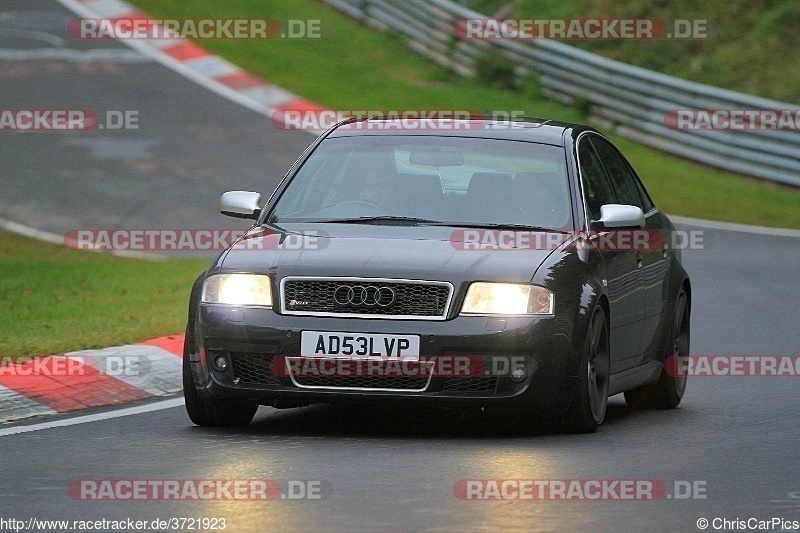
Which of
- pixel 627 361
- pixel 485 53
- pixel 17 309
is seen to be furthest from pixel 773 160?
pixel 627 361

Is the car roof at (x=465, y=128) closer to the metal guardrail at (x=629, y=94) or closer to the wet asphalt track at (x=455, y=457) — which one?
the wet asphalt track at (x=455, y=457)

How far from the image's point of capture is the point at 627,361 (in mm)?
9703

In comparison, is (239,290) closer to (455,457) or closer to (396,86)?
(455,457)

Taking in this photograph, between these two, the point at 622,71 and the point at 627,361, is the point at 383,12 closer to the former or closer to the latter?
the point at 622,71

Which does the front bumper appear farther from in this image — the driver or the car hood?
the driver

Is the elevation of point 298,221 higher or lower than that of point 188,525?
higher

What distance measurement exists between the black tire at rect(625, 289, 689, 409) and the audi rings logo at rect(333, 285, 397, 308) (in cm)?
261

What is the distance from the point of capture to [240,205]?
9.60 m

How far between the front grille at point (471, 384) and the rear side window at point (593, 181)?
1.44 metres

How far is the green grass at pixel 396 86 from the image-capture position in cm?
2325

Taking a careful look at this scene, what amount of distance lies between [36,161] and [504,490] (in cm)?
1625

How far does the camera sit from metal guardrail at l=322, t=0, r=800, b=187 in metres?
24.9

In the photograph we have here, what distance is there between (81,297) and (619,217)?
20.8 ft

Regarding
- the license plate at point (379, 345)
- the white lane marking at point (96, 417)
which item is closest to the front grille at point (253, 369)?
the license plate at point (379, 345)
